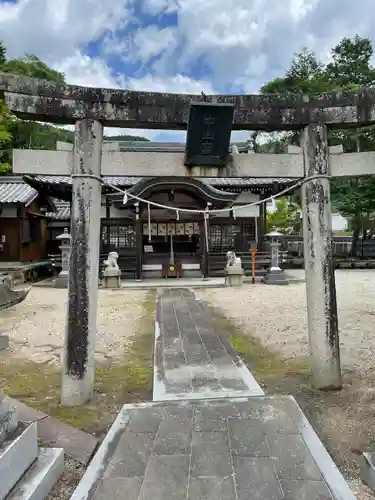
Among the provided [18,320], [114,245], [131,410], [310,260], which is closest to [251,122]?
[310,260]

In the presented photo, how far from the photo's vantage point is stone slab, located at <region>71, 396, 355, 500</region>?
252 centimetres

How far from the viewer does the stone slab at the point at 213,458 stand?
2523mm

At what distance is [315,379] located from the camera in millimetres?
4379

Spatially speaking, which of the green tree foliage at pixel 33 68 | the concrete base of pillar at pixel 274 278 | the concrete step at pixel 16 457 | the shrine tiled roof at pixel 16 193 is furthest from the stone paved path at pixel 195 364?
the green tree foliage at pixel 33 68

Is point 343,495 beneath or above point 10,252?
beneath

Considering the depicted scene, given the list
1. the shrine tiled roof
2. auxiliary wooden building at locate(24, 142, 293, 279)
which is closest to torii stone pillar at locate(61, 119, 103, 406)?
auxiliary wooden building at locate(24, 142, 293, 279)

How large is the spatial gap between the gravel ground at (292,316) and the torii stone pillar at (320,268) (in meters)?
1.11

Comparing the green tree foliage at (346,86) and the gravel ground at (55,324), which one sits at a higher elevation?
the green tree foliage at (346,86)

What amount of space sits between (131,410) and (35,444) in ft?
4.00

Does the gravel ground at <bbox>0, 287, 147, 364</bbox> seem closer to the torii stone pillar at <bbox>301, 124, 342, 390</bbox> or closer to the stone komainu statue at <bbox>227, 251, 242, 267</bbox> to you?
the torii stone pillar at <bbox>301, 124, 342, 390</bbox>

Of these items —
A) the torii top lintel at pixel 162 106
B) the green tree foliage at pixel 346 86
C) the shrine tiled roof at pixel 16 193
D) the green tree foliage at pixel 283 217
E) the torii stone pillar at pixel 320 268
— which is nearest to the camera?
the torii top lintel at pixel 162 106

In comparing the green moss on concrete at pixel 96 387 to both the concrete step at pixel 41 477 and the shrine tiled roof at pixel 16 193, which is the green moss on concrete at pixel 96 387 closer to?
the concrete step at pixel 41 477

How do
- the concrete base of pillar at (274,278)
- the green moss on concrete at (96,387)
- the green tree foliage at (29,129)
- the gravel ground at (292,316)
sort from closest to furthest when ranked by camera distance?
the green moss on concrete at (96,387)
the gravel ground at (292,316)
the concrete base of pillar at (274,278)
the green tree foliage at (29,129)

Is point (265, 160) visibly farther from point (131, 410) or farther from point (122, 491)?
point (122, 491)
